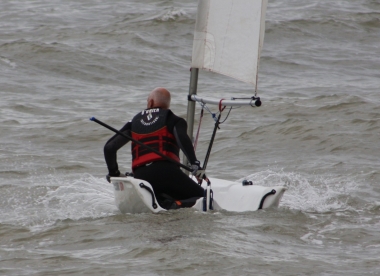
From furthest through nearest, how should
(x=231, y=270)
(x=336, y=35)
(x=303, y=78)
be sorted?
(x=336, y=35)
(x=303, y=78)
(x=231, y=270)

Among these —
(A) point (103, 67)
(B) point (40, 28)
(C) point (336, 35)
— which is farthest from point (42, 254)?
(C) point (336, 35)

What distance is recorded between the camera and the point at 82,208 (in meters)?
6.76

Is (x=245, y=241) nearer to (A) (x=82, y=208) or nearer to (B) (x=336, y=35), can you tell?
(A) (x=82, y=208)

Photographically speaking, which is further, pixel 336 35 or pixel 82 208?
pixel 336 35

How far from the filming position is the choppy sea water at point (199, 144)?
5.14m

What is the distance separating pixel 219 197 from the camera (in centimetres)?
657

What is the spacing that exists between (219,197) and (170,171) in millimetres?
701

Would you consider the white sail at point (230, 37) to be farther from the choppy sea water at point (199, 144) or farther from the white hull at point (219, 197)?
the choppy sea water at point (199, 144)

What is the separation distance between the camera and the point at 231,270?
4715 millimetres

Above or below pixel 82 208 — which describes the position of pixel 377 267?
above

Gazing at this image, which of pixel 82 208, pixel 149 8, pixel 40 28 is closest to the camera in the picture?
pixel 82 208

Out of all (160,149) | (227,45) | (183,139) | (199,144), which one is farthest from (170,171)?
(199,144)

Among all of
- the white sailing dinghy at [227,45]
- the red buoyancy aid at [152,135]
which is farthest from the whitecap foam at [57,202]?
the white sailing dinghy at [227,45]

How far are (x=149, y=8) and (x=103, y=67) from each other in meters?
6.46
